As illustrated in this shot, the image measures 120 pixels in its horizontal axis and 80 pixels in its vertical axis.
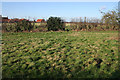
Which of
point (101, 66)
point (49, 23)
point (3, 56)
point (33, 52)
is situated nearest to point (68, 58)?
point (101, 66)

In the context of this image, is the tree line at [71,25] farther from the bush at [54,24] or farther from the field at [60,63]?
the field at [60,63]

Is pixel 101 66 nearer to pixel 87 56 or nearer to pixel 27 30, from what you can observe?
pixel 87 56

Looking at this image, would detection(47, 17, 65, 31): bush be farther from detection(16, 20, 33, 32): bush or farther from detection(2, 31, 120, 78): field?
detection(2, 31, 120, 78): field

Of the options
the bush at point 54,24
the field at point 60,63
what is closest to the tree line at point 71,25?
the bush at point 54,24

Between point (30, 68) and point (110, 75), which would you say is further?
point (30, 68)

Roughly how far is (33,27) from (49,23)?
200 cm

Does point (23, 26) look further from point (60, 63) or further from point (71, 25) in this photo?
point (60, 63)

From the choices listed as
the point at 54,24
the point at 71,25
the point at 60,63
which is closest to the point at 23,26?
the point at 54,24

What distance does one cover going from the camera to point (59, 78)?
13.0ft

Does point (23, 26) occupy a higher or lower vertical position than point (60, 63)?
higher

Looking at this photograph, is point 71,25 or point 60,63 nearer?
point 60,63

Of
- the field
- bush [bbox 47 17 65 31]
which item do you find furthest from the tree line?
the field

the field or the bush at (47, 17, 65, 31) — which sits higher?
the bush at (47, 17, 65, 31)

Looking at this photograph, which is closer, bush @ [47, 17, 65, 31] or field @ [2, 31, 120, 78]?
field @ [2, 31, 120, 78]
